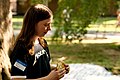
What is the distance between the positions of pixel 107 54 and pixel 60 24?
204cm

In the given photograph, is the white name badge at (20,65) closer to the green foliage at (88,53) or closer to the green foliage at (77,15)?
the green foliage at (88,53)

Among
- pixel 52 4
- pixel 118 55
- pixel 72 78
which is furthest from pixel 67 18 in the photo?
pixel 52 4

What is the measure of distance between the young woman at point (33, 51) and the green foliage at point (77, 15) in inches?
368

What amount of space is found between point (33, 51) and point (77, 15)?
9899mm

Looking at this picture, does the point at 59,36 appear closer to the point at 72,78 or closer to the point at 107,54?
the point at 107,54

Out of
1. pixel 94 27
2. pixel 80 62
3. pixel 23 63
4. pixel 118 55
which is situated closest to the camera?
pixel 23 63

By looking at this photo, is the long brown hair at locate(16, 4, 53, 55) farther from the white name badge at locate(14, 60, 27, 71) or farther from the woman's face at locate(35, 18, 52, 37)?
the white name badge at locate(14, 60, 27, 71)

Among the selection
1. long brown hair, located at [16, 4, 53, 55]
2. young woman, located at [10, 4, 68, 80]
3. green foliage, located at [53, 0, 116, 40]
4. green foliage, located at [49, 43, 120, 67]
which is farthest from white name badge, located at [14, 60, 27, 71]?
green foliage, located at [53, 0, 116, 40]

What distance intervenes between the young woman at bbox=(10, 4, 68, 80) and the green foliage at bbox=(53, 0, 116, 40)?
9.36 metres

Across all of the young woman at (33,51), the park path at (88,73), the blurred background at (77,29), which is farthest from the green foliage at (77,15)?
the young woman at (33,51)

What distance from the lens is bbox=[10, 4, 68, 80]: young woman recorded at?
9.10ft

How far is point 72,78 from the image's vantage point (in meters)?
8.12

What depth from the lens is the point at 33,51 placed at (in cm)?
284

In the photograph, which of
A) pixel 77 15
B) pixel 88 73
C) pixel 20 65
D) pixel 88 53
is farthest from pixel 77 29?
pixel 20 65
